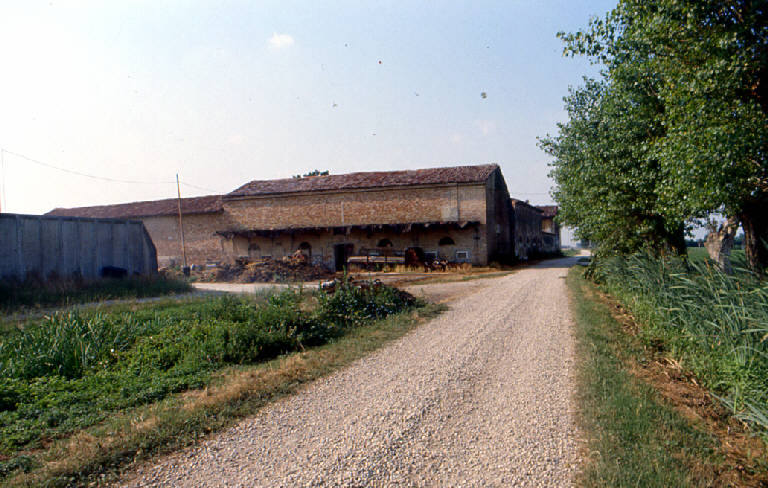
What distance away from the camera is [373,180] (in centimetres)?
3266

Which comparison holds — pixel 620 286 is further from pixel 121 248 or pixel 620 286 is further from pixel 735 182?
pixel 121 248

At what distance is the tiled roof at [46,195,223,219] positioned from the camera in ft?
117

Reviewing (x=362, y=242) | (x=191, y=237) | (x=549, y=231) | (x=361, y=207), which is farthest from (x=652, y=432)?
(x=549, y=231)

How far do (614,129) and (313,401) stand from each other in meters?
9.29

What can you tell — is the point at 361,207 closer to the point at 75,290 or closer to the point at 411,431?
the point at 75,290

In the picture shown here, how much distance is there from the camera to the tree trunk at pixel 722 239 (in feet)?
33.0

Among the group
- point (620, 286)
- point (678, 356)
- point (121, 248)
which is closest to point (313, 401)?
point (678, 356)

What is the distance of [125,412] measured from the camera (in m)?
5.12

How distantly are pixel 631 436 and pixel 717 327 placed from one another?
7.82 ft

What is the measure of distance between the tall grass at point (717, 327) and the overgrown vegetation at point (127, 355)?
231 inches

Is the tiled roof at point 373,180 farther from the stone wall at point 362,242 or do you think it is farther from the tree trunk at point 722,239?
the tree trunk at point 722,239

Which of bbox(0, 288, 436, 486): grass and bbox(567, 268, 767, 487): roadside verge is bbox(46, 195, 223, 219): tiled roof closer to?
bbox(0, 288, 436, 486): grass

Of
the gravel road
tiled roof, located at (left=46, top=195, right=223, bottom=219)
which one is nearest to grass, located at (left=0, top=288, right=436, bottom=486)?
the gravel road

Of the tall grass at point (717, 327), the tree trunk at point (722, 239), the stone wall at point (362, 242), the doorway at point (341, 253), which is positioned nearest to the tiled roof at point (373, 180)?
the stone wall at point (362, 242)
